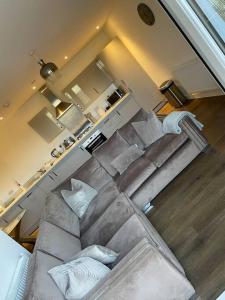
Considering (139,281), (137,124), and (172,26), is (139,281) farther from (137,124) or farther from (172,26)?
(172,26)

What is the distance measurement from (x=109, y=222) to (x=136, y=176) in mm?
836

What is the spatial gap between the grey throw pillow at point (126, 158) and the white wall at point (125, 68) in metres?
4.10

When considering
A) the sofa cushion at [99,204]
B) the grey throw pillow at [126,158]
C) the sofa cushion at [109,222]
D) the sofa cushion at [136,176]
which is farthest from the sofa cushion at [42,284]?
the grey throw pillow at [126,158]

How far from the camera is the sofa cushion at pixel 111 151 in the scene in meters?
4.76

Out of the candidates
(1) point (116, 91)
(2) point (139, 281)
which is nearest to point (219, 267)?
(2) point (139, 281)

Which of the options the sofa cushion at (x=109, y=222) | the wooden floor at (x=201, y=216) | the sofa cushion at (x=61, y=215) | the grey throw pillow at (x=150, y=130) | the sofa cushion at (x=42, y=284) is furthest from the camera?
the grey throw pillow at (x=150, y=130)

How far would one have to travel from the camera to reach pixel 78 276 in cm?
251

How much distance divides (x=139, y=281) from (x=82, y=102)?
6.65m

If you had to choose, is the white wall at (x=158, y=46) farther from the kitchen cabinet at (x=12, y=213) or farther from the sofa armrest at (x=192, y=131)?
the kitchen cabinet at (x=12, y=213)

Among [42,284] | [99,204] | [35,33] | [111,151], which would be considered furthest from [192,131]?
[35,33]

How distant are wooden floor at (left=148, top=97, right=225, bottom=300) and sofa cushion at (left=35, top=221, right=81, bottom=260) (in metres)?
0.97

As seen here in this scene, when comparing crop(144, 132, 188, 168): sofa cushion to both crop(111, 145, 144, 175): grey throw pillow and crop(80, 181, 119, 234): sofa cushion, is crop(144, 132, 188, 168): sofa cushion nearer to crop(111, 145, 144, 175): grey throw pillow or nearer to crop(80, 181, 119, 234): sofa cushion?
crop(111, 145, 144, 175): grey throw pillow

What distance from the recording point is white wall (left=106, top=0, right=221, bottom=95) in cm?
607

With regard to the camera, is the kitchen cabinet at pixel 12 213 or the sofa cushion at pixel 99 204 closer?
the sofa cushion at pixel 99 204
